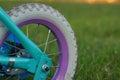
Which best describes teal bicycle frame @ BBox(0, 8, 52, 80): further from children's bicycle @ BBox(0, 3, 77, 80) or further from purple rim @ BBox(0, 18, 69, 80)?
purple rim @ BBox(0, 18, 69, 80)

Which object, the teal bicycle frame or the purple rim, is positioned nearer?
the teal bicycle frame

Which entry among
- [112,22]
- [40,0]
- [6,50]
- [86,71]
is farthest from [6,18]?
[112,22]

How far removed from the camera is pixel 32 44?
112 inches

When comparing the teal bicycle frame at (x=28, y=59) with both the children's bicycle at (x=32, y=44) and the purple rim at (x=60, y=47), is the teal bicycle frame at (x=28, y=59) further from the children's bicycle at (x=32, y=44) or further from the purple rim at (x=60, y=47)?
the purple rim at (x=60, y=47)

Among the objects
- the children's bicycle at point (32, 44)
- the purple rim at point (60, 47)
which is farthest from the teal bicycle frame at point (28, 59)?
the purple rim at point (60, 47)

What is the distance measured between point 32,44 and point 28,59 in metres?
0.12

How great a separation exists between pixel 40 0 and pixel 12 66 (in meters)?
1.06

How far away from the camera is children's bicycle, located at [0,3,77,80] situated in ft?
9.16

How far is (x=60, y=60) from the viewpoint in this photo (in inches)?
122

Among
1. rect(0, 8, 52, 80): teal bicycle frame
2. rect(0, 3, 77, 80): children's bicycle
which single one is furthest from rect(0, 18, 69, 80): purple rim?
rect(0, 8, 52, 80): teal bicycle frame

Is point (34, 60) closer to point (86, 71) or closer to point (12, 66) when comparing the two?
point (12, 66)

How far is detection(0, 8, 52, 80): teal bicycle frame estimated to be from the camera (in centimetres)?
275

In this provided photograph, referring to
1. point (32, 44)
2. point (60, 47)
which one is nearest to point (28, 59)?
point (32, 44)

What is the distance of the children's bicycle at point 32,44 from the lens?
279cm
